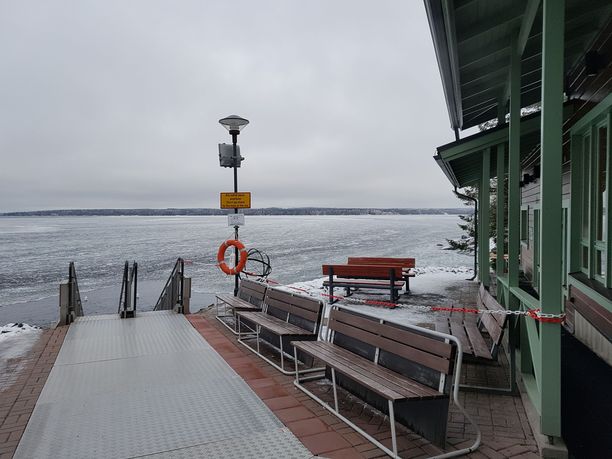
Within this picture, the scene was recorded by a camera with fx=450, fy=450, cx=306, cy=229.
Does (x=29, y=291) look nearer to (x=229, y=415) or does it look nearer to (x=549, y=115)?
(x=229, y=415)

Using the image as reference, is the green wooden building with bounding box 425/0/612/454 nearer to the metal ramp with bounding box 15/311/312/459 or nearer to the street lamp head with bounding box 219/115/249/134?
the metal ramp with bounding box 15/311/312/459

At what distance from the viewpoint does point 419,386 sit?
3129 millimetres

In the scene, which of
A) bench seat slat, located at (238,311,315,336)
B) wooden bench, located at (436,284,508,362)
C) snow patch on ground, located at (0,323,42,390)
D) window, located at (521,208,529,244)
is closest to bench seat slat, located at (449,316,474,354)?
wooden bench, located at (436,284,508,362)

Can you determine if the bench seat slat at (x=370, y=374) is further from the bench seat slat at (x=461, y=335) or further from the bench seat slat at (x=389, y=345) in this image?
the bench seat slat at (x=461, y=335)

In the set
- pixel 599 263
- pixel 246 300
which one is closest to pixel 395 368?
pixel 599 263

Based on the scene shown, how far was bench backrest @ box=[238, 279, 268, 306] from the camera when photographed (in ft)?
20.7

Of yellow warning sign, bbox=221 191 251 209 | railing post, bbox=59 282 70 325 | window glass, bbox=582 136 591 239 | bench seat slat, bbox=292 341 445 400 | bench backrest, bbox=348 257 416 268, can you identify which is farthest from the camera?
bench backrest, bbox=348 257 416 268

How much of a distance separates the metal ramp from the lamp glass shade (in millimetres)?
4095

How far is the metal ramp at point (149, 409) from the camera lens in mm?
3137

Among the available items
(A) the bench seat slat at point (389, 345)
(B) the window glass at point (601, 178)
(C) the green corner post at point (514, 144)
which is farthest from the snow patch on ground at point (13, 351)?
(B) the window glass at point (601, 178)

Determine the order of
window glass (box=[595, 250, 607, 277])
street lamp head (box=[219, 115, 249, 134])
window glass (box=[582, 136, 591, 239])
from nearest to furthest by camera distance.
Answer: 1. window glass (box=[595, 250, 607, 277])
2. window glass (box=[582, 136, 591, 239])
3. street lamp head (box=[219, 115, 249, 134])

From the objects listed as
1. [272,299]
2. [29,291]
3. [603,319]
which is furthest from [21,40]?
[603,319]

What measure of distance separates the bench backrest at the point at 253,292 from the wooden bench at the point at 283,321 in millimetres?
319

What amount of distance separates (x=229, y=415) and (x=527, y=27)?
15.1ft
